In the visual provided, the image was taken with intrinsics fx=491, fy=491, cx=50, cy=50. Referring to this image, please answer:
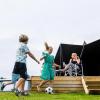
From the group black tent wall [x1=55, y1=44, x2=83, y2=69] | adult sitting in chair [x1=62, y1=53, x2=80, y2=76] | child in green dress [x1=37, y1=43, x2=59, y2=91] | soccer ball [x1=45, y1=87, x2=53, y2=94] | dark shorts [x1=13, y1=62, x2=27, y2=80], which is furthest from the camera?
black tent wall [x1=55, y1=44, x2=83, y2=69]

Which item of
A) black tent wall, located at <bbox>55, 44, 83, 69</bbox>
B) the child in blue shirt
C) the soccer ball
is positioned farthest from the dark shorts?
black tent wall, located at <bbox>55, 44, 83, 69</bbox>

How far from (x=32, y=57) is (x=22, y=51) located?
359mm

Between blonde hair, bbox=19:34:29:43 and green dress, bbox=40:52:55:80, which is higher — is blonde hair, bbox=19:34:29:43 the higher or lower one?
the higher one

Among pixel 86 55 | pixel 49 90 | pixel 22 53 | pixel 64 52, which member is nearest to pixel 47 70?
pixel 49 90

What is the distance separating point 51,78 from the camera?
44.1 ft

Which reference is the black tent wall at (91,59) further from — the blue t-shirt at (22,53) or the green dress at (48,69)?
the blue t-shirt at (22,53)

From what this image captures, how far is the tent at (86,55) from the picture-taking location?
866 inches

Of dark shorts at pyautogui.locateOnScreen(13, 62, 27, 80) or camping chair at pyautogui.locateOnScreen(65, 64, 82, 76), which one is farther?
camping chair at pyautogui.locateOnScreen(65, 64, 82, 76)

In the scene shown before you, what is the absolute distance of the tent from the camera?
2200 centimetres

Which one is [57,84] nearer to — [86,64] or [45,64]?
[45,64]

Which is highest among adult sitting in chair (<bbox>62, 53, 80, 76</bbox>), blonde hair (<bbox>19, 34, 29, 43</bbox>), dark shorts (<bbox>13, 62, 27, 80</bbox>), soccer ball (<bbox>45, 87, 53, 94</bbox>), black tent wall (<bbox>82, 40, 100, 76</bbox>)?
black tent wall (<bbox>82, 40, 100, 76</bbox>)

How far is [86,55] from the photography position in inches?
896

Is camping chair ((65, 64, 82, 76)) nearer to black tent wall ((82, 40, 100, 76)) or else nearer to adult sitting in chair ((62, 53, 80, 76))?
adult sitting in chair ((62, 53, 80, 76))

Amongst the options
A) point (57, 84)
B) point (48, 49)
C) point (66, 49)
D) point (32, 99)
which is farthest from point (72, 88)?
point (66, 49)
